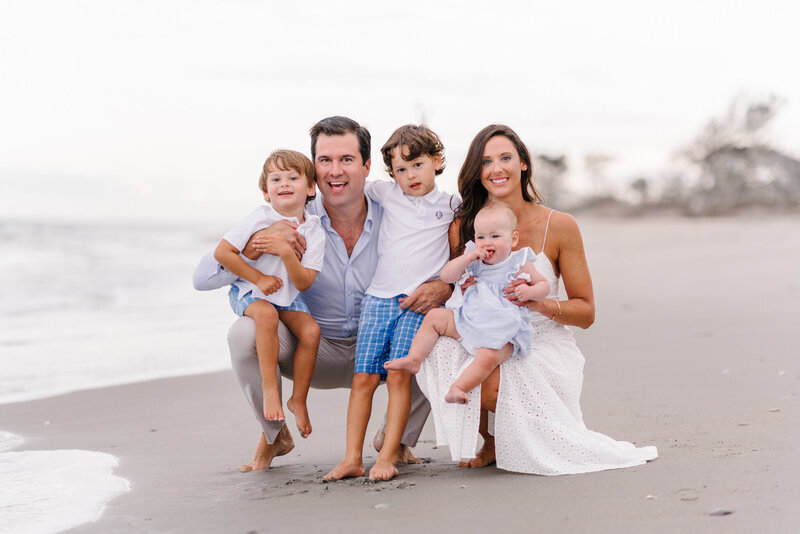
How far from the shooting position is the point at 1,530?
299cm

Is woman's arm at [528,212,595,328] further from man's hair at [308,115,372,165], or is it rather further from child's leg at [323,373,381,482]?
man's hair at [308,115,372,165]

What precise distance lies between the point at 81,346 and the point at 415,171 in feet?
14.8

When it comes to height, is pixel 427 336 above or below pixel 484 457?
above

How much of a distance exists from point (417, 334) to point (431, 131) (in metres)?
1.02

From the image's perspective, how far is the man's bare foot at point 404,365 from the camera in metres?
3.55

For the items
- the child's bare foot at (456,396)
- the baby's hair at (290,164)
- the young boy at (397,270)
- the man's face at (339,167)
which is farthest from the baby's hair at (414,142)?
the child's bare foot at (456,396)

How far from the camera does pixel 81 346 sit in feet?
24.0

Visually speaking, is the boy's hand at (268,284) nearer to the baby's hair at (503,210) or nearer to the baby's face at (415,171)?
the baby's face at (415,171)

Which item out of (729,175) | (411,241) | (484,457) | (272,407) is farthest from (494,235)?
(729,175)

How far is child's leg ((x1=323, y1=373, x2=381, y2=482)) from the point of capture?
3.52 meters

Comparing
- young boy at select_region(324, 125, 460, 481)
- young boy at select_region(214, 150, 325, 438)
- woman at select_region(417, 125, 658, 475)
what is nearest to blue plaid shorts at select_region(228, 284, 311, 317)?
young boy at select_region(214, 150, 325, 438)

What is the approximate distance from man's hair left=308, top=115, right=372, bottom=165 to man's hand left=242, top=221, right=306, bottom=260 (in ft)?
1.44

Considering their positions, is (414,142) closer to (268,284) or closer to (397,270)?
(397,270)

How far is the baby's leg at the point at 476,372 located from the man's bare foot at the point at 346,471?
0.48 meters
